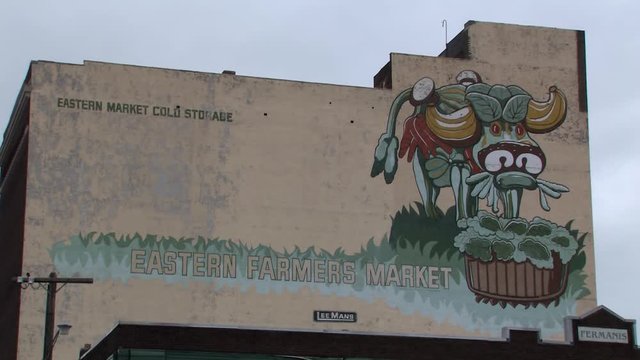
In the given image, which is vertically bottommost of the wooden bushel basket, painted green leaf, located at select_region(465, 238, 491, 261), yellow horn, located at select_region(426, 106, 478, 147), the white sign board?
the white sign board

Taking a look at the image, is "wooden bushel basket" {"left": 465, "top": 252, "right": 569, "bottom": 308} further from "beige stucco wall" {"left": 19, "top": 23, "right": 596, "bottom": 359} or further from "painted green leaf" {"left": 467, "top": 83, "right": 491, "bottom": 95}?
"painted green leaf" {"left": 467, "top": 83, "right": 491, "bottom": 95}

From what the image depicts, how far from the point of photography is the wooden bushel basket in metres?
66.9

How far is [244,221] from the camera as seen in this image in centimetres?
6444

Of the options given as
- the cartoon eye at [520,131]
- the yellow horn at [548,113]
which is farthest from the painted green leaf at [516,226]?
the yellow horn at [548,113]

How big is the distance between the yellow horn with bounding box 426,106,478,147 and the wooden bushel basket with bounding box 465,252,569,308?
564 centimetres

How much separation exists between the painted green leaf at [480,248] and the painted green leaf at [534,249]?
5.40ft

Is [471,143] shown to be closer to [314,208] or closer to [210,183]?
[314,208]

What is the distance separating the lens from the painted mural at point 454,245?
64.0m

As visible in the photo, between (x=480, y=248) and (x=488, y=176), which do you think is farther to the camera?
(x=488, y=176)

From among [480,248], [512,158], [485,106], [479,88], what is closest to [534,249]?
[480,248]

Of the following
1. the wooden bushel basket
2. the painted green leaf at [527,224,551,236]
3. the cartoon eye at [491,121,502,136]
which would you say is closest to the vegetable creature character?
the cartoon eye at [491,121,502,136]

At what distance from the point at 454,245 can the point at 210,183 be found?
11846mm

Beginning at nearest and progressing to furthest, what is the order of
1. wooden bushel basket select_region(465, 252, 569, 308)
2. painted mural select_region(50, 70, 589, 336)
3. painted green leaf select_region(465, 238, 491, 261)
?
painted mural select_region(50, 70, 589, 336) < wooden bushel basket select_region(465, 252, 569, 308) < painted green leaf select_region(465, 238, 491, 261)

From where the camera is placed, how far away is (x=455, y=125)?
68.1m
